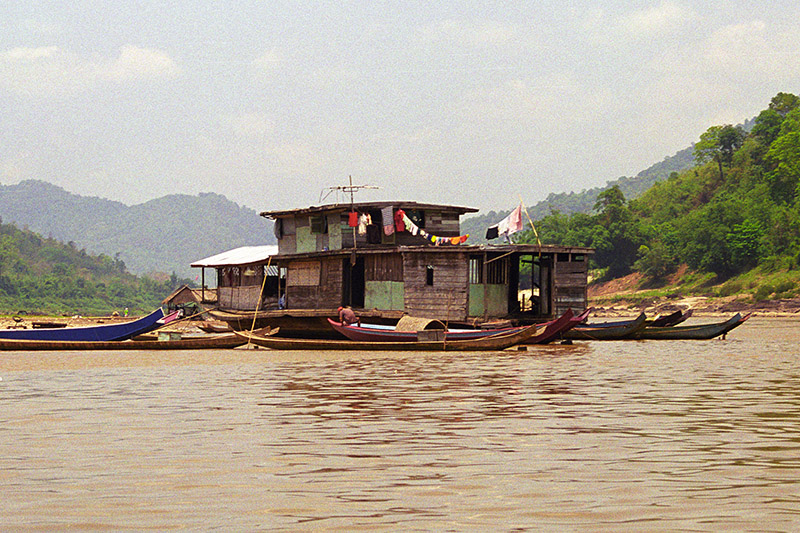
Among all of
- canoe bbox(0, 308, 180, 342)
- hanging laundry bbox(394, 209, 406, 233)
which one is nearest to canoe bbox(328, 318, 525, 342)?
hanging laundry bbox(394, 209, 406, 233)

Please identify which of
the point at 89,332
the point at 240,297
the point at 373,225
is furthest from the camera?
the point at 240,297

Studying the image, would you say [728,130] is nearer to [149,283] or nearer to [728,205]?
[728,205]

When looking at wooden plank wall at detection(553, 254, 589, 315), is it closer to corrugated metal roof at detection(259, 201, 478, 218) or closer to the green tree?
corrugated metal roof at detection(259, 201, 478, 218)

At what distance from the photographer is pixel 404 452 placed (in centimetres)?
764

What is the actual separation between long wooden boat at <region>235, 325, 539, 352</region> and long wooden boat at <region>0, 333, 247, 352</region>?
2.10 feet

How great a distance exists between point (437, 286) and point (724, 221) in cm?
4914

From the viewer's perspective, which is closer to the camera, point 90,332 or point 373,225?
point 90,332

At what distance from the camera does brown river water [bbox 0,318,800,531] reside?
17.6 feet

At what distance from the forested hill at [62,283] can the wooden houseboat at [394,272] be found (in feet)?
165

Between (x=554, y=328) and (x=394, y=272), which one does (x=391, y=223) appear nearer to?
(x=394, y=272)

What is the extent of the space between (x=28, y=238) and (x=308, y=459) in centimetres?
10749

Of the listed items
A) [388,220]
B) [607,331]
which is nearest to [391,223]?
[388,220]

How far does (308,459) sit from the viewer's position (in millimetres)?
7355

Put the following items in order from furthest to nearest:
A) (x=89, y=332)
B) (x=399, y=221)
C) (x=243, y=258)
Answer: (x=243, y=258), (x=399, y=221), (x=89, y=332)
